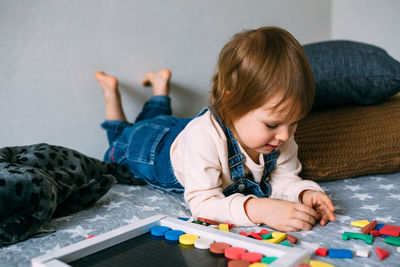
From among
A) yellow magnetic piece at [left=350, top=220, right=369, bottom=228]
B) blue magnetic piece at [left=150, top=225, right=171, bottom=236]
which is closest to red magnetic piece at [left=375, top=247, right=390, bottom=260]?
yellow magnetic piece at [left=350, top=220, right=369, bottom=228]

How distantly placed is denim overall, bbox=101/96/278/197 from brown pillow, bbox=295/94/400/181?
0.61ft

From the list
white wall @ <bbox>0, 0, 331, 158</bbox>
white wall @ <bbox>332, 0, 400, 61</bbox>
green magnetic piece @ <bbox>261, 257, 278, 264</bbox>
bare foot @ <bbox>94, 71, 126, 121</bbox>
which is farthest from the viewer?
white wall @ <bbox>332, 0, 400, 61</bbox>

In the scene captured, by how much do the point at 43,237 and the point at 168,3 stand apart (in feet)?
3.35

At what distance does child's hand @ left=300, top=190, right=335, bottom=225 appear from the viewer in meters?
0.79

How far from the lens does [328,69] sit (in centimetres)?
128

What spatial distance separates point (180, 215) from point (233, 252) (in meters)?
0.34

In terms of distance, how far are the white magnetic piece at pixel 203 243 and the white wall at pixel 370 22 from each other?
1.47m

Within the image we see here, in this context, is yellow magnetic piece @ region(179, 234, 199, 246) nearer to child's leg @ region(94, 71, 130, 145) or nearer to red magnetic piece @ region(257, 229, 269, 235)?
red magnetic piece @ region(257, 229, 269, 235)

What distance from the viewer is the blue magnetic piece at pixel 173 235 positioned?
65cm

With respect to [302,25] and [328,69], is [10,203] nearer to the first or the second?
[328,69]

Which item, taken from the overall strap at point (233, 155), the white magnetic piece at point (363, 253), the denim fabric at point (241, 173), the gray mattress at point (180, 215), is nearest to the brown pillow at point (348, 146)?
the gray mattress at point (180, 215)

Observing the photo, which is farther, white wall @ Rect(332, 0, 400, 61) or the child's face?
white wall @ Rect(332, 0, 400, 61)

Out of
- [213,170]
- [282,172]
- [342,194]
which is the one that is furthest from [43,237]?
[342,194]

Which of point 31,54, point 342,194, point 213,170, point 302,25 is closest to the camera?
point 213,170
